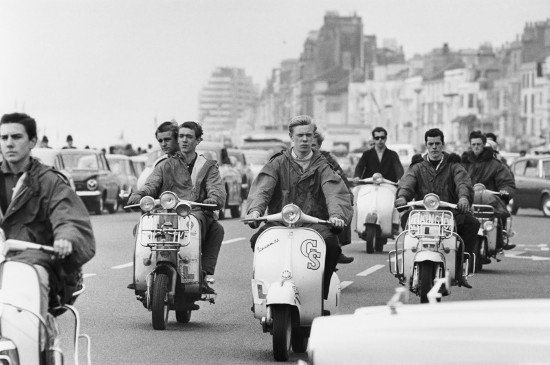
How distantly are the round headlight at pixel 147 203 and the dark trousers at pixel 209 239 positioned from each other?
666mm

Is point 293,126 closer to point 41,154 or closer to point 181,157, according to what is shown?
point 181,157

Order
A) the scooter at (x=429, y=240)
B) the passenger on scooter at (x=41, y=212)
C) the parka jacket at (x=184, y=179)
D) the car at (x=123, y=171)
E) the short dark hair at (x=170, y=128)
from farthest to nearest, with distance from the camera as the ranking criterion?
the car at (x=123, y=171), the scooter at (x=429, y=240), the short dark hair at (x=170, y=128), the parka jacket at (x=184, y=179), the passenger on scooter at (x=41, y=212)

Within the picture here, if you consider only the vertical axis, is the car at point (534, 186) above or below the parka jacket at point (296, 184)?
below

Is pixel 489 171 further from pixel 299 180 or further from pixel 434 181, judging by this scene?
pixel 299 180

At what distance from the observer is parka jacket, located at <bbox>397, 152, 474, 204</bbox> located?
16203mm

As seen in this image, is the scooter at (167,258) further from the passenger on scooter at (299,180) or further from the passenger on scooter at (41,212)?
the passenger on scooter at (41,212)

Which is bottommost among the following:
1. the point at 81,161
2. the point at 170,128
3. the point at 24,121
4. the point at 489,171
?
the point at 81,161

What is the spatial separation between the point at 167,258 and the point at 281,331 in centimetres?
241

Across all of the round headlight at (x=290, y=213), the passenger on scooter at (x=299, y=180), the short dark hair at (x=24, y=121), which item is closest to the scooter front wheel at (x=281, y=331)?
the round headlight at (x=290, y=213)

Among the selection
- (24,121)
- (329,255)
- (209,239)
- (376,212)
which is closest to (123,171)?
(376,212)

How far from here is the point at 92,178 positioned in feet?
133

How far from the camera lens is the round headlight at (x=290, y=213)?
11.9 m

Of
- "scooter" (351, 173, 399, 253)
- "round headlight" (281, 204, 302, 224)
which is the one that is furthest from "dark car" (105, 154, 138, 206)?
"round headlight" (281, 204, 302, 224)

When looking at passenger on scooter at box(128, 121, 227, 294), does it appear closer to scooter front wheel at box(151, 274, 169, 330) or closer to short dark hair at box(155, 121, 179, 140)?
short dark hair at box(155, 121, 179, 140)
